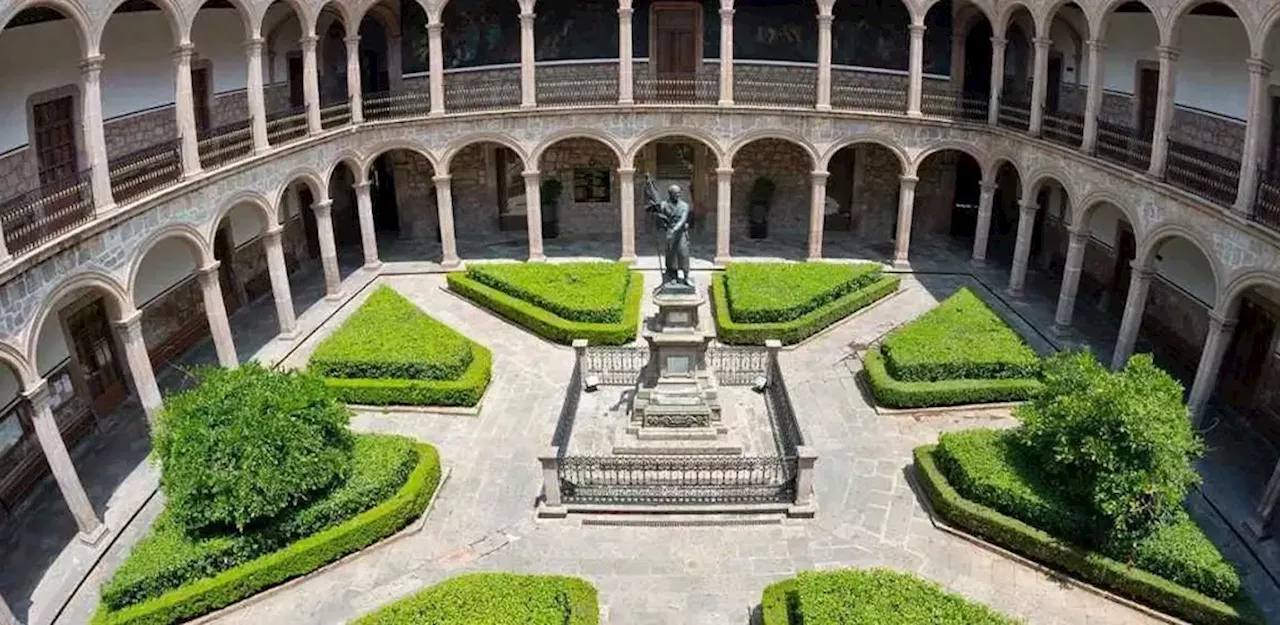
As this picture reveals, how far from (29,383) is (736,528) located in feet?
42.4

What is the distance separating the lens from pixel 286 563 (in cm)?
1599

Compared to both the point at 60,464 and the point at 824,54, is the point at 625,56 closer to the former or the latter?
the point at 824,54

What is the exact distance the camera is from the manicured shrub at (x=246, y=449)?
51.2ft

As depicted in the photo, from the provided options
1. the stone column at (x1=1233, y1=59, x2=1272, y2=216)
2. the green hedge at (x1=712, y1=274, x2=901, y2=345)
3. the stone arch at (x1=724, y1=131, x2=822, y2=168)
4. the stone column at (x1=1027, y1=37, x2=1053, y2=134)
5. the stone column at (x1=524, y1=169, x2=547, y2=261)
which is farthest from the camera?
the stone column at (x1=524, y1=169, x2=547, y2=261)

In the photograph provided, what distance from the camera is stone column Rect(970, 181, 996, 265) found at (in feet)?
97.7

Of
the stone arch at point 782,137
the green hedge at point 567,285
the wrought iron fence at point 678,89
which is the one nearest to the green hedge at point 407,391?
the green hedge at point 567,285

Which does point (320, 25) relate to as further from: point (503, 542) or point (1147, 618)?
point (1147, 618)

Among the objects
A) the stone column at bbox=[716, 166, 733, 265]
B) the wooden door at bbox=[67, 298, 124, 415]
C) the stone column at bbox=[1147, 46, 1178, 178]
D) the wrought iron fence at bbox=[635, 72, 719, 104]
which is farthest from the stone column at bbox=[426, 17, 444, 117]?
the stone column at bbox=[1147, 46, 1178, 178]

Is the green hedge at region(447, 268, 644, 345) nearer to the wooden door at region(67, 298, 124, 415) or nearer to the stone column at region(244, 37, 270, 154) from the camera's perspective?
Answer: the stone column at region(244, 37, 270, 154)

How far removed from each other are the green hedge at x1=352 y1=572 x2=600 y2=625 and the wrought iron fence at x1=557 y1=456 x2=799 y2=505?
312 centimetres

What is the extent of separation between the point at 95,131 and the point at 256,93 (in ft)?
19.3

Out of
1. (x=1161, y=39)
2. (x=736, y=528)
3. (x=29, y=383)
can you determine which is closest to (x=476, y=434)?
(x=736, y=528)

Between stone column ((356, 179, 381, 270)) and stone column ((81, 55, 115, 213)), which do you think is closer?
stone column ((81, 55, 115, 213))

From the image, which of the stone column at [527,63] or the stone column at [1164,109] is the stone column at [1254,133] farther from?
the stone column at [527,63]
